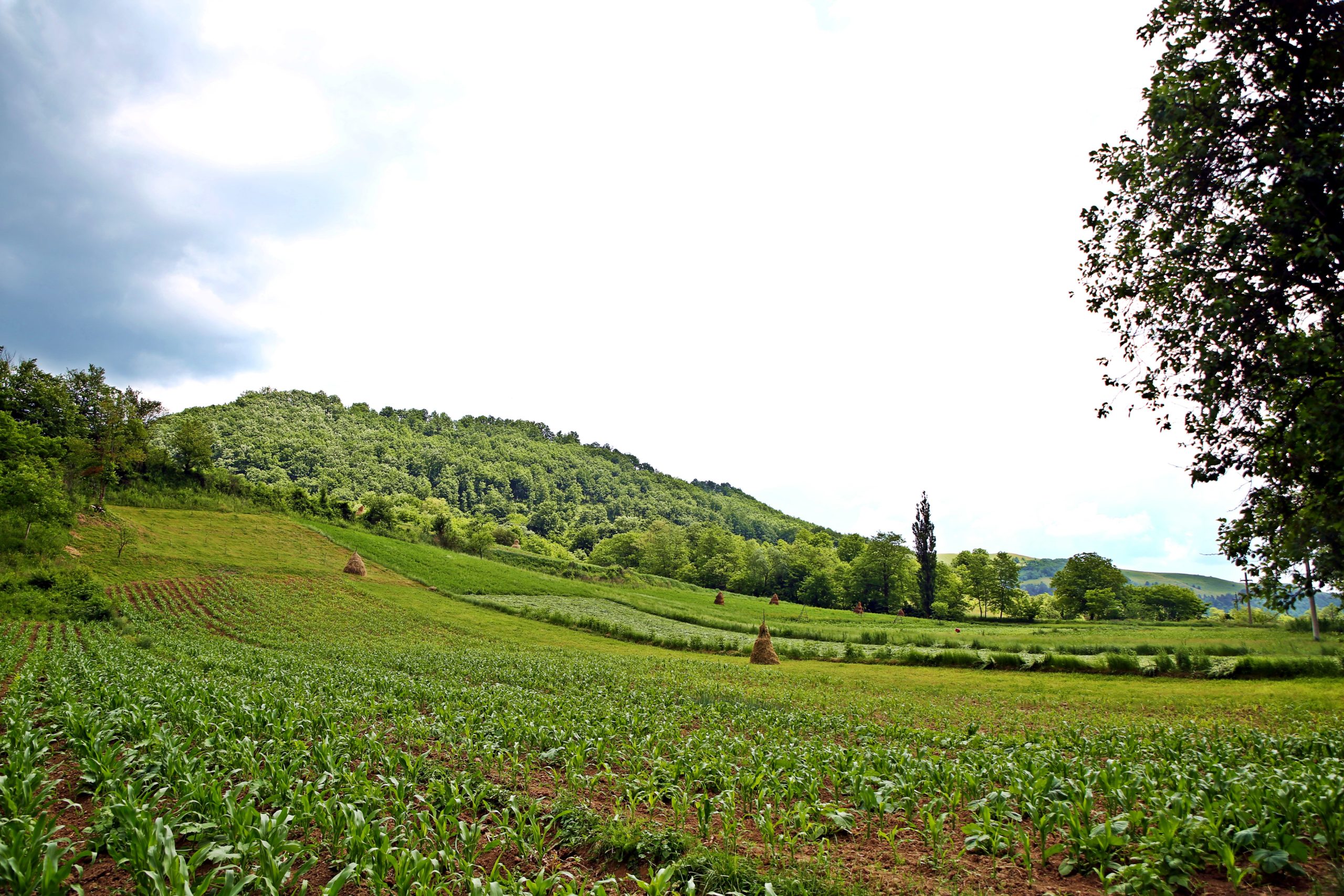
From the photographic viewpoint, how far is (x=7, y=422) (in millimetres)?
45062

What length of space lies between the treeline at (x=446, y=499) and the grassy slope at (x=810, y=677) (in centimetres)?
775

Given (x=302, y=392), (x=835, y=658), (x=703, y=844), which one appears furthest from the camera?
(x=302, y=392)

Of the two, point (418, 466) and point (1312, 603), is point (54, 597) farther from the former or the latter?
point (418, 466)

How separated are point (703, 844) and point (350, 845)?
359 cm

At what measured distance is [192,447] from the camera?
72.2m

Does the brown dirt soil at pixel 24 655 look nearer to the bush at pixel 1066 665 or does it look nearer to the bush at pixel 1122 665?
the bush at pixel 1066 665

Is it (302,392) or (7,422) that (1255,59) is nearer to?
(7,422)

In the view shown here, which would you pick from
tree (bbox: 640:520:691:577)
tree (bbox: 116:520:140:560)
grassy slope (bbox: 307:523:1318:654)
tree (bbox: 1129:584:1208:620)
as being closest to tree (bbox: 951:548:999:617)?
grassy slope (bbox: 307:523:1318:654)

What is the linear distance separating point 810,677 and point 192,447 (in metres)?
82.3

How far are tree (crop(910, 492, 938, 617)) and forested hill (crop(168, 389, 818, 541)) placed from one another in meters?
75.8

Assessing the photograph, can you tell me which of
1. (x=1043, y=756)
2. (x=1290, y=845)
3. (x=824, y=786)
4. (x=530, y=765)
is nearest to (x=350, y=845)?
(x=530, y=765)

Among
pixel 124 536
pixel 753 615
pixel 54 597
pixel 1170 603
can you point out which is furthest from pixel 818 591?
pixel 54 597

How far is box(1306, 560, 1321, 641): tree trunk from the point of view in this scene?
41.1 feet

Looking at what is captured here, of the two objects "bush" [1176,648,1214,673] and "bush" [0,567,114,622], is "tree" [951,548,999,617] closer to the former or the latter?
"bush" [1176,648,1214,673]
